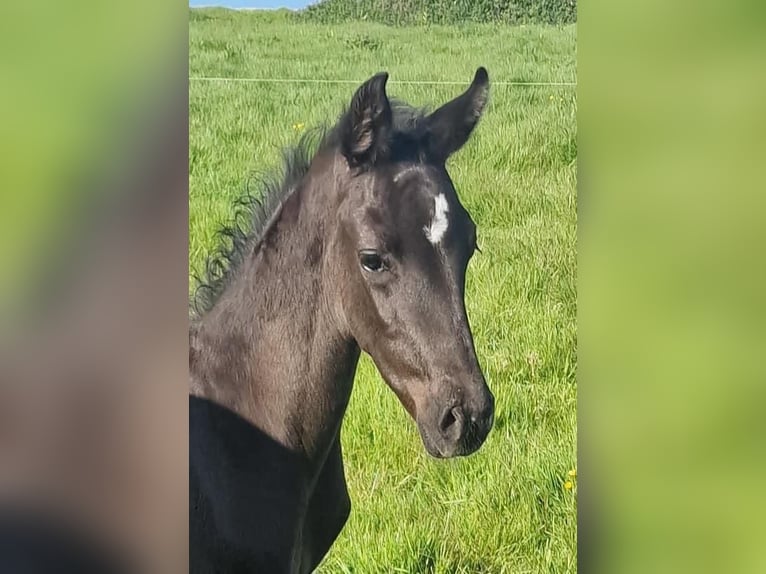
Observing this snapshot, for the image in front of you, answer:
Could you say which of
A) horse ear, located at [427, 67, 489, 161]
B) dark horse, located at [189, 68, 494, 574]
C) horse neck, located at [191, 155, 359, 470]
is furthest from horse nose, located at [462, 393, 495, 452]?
horse ear, located at [427, 67, 489, 161]

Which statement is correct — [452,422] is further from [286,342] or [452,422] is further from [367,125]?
[367,125]

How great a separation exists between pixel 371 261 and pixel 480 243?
1.28 feet

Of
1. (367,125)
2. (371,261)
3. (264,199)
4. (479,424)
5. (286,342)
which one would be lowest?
(479,424)

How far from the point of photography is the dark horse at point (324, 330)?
8.72 ft

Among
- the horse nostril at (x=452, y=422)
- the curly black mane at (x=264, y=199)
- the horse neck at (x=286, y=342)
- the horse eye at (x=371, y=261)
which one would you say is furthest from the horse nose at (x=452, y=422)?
the curly black mane at (x=264, y=199)

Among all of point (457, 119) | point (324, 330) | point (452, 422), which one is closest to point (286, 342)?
point (324, 330)

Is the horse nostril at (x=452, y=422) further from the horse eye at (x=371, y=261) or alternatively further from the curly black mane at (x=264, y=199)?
the curly black mane at (x=264, y=199)

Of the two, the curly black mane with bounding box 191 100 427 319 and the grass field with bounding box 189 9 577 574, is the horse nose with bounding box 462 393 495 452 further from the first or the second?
the curly black mane with bounding box 191 100 427 319

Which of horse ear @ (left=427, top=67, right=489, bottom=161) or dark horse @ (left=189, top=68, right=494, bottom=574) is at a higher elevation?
horse ear @ (left=427, top=67, right=489, bottom=161)

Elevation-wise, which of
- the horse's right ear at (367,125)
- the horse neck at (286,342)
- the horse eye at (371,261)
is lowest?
the horse neck at (286,342)

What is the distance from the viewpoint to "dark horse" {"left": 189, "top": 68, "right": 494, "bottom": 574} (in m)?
2.66

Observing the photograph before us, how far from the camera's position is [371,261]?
266cm

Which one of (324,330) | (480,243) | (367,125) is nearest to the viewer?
→ (367,125)
